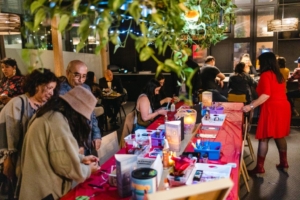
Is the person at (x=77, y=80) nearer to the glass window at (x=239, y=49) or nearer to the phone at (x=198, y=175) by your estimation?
the phone at (x=198, y=175)

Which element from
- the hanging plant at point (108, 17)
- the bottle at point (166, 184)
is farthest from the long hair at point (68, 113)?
the hanging plant at point (108, 17)

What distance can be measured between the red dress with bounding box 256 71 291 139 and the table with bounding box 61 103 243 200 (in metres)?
0.31

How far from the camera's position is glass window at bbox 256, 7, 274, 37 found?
7.93m

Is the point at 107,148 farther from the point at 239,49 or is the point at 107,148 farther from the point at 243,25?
the point at 243,25

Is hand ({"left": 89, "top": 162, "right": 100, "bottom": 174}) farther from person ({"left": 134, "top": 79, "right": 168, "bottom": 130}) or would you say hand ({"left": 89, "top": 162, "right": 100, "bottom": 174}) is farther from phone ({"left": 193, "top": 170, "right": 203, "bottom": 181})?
person ({"left": 134, "top": 79, "right": 168, "bottom": 130})

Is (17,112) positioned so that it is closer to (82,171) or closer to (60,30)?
(82,171)

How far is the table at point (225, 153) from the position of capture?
5.34 feet

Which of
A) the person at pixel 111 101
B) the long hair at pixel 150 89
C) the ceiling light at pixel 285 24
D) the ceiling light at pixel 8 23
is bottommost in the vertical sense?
the person at pixel 111 101

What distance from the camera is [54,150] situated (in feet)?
4.99

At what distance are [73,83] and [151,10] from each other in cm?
210

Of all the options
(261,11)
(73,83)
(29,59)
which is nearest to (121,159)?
(29,59)

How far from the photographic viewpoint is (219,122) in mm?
3127

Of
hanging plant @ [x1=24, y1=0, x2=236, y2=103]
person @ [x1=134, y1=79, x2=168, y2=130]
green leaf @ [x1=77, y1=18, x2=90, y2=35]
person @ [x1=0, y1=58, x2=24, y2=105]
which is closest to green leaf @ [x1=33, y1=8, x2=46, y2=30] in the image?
hanging plant @ [x1=24, y1=0, x2=236, y2=103]

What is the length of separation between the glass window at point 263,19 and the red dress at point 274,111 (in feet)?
17.4
